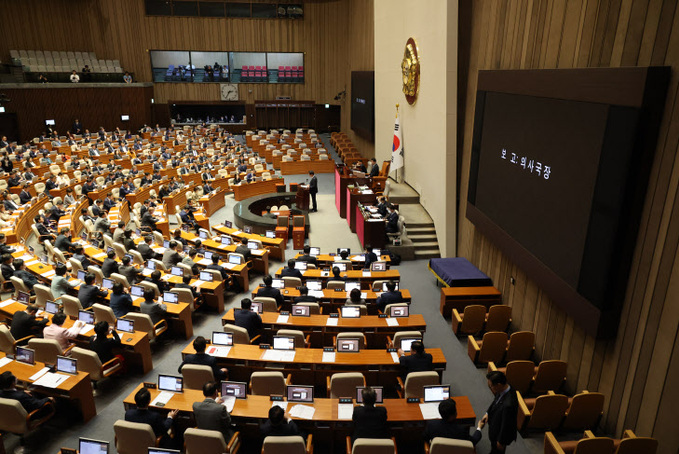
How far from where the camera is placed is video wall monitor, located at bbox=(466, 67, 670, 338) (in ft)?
17.3

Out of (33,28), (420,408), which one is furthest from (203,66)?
(420,408)

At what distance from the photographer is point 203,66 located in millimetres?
34375

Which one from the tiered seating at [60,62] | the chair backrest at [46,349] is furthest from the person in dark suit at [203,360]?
the tiered seating at [60,62]

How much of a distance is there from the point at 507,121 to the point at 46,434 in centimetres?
854

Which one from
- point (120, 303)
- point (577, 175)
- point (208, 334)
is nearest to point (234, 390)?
point (208, 334)

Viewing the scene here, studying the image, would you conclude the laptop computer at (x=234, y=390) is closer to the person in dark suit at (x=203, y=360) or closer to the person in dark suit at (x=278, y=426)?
the person in dark suit at (x=203, y=360)

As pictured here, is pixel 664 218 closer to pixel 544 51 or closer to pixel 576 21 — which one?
pixel 576 21

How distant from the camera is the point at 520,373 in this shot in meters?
6.48

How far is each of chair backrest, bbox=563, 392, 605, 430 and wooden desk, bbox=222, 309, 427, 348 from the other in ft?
8.16

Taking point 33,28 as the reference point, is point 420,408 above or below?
below

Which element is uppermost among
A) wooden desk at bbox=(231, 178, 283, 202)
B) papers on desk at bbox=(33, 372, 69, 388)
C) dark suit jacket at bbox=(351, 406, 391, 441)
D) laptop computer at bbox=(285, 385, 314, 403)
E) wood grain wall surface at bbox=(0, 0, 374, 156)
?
wood grain wall surface at bbox=(0, 0, 374, 156)

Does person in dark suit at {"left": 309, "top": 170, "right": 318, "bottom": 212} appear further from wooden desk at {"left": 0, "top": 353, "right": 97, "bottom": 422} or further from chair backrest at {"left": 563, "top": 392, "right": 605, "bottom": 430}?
chair backrest at {"left": 563, "top": 392, "right": 605, "bottom": 430}

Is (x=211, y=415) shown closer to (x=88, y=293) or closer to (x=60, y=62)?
(x=88, y=293)

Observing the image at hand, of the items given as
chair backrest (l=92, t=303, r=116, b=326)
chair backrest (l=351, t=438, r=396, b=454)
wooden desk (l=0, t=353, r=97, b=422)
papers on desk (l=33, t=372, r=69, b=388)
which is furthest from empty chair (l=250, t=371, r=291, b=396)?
chair backrest (l=92, t=303, r=116, b=326)
